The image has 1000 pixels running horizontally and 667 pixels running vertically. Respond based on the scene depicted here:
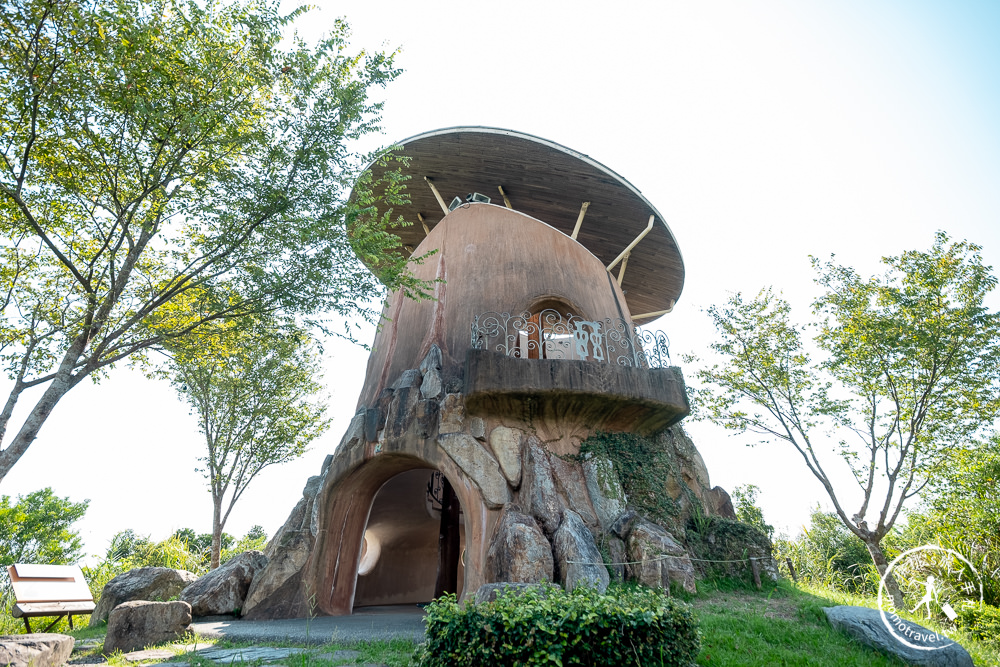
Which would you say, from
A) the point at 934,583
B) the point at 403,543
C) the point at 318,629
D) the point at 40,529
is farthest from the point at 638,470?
the point at 40,529

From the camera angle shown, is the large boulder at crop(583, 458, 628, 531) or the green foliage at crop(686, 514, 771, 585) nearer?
the large boulder at crop(583, 458, 628, 531)

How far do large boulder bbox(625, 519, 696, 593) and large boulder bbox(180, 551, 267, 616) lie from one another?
649cm

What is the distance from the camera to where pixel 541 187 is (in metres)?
12.7

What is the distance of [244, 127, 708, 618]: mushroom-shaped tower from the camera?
7.56 m

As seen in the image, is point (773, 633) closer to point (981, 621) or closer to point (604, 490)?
point (604, 490)

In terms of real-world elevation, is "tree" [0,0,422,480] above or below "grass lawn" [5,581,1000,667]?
above

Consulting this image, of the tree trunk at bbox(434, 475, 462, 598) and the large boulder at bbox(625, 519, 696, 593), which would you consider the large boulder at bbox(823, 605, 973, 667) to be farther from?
the tree trunk at bbox(434, 475, 462, 598)

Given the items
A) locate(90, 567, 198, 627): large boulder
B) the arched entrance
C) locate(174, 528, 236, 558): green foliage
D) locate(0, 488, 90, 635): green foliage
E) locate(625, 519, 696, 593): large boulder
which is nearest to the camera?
locate(625, 519, 696, 593): large boulder

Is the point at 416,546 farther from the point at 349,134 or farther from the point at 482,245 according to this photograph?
the point at 349,134

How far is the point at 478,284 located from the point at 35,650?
7851 mm

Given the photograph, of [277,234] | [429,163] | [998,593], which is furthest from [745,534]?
[429,163]

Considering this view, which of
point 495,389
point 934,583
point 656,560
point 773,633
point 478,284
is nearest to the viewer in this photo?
point 773,633

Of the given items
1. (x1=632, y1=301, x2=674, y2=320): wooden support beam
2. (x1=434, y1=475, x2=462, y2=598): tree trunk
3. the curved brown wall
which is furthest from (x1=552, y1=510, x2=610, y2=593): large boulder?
(x1=632, y1=301, x2=674, y2=320): wooden support beam

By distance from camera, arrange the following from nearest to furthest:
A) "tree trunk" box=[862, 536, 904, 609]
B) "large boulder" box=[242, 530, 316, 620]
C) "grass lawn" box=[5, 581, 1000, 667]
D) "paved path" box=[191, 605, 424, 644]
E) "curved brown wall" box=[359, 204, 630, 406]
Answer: "grass lawn" box=[5, 581, 1000, 667]
"paved path" box=[191, 605, 424, 644]
"large boulder" box=[242, 530, 316, 620]
"tree trunk" box=[862, 536, 904, 609]
"curved brown wall" box=[359, 204, 630, 406]
